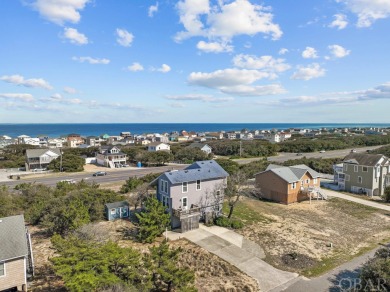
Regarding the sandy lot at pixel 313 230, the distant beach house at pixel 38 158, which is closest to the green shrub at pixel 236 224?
the sandy lot at pixel 313 230

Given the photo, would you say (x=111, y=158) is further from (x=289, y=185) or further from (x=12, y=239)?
(x=12, y=239)

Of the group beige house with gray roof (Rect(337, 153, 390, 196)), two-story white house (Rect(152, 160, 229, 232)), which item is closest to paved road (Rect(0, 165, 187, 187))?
two-story white house (Rect(152, 160, 229, 232))

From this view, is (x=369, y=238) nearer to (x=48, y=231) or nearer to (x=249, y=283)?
(x=249, y=283)

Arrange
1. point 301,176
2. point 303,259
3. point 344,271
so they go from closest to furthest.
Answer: point 344,271, point 303,259, point 301,176

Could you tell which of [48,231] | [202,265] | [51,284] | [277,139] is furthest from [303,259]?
[277,139]

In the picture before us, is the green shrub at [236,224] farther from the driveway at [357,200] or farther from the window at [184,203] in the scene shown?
the driveway at [357,200]

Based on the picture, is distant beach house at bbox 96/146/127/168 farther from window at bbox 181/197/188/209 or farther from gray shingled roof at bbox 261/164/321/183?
window at bbox 181/197/188/209
